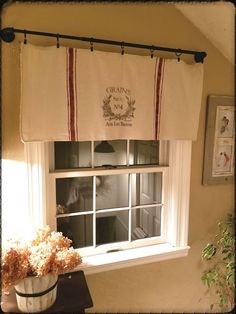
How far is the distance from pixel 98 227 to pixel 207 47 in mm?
1444

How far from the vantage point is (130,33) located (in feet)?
4.97

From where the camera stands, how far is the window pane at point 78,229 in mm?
1637

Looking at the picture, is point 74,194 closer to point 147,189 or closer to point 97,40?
point 147,189

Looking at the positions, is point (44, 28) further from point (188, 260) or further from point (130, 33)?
point (188, 260)

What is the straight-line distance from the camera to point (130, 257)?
5.47ft

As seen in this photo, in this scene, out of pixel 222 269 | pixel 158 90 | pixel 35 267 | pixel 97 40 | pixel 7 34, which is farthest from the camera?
pixel 222 269

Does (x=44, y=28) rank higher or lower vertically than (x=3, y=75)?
higher

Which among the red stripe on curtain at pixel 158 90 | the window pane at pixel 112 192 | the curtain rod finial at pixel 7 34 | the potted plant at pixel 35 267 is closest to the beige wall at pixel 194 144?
the curtain rod finial at pixel 7 34

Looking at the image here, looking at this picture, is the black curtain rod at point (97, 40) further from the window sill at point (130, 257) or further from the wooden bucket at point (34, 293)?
the window sill at point (130, 257)

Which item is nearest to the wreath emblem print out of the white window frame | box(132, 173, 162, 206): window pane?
the white window frame

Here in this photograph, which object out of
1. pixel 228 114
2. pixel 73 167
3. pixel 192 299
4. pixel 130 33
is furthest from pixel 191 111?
pixel 192 299

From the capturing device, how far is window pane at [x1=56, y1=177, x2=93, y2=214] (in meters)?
1.59

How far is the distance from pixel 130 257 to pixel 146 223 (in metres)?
0.30

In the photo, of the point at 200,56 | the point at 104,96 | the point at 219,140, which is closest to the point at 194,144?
the point at 219,140
